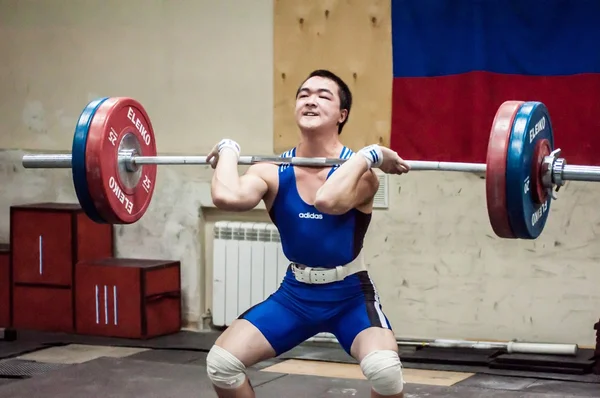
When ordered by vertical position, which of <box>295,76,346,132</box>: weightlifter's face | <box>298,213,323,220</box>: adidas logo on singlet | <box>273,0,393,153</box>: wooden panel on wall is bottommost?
<box>298,213,323,220</box>: adidas logo on singlet

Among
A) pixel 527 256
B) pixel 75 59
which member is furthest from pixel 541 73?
pixel 75 59

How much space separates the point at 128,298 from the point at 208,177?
2.93ft

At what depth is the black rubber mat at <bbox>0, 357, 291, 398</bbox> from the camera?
16.8 ft

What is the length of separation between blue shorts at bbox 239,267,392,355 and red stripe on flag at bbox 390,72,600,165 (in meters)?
2.17

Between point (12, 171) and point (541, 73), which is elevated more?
point (541, 73)

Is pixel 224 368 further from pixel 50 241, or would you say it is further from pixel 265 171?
pixel 50 241

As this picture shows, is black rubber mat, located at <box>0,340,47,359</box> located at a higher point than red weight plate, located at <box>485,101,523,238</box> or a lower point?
lower

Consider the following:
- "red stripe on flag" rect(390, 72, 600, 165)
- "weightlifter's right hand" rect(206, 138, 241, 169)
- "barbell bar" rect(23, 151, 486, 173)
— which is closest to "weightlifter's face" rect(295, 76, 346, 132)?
"barbell bar" rect(23, 151, 486, 173)

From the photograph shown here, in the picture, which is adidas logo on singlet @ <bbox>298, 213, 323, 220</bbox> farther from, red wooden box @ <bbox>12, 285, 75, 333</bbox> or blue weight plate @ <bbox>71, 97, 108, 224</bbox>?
red wooden box @ <bbox>12, 285, 75, 333</bbox>

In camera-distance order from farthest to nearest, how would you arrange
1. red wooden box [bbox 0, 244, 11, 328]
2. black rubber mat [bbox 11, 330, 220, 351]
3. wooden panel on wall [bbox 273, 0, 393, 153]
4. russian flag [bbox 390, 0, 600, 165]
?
1. red wooden box [bbox 0, 244, 11, 328]
2. black rubber mat [bbox 11, 330, 220, 351]
3. wooden panel on wall [bbox 273, 0, 393, 153]
4. russian flag [bbox 390, 0, 600, 165]

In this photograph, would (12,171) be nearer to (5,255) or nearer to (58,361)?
(5,255)

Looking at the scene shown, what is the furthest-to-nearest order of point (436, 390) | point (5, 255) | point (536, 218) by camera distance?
point (5, 255) → point (436, 390) → point (536, 218)

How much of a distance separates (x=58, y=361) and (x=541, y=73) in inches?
122

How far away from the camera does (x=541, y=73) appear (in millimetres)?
5688
